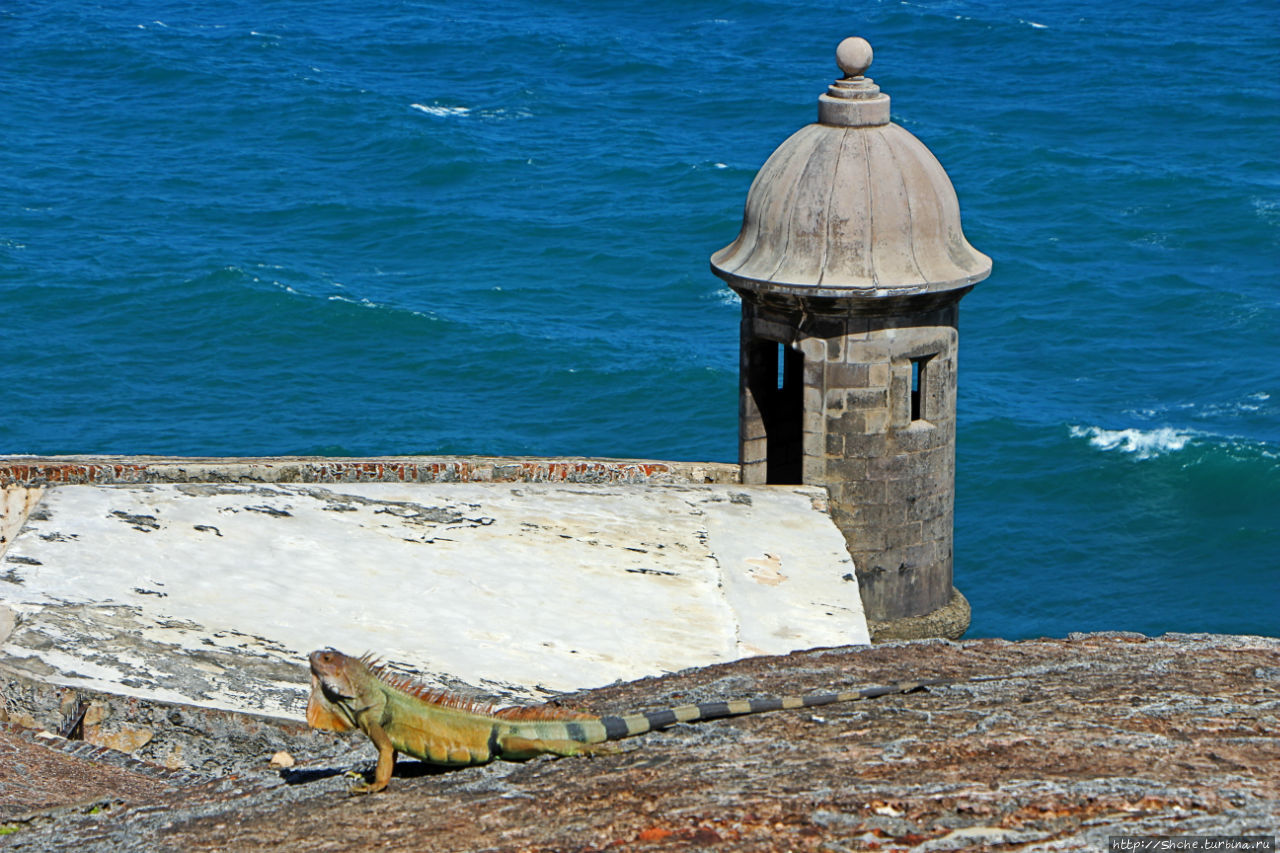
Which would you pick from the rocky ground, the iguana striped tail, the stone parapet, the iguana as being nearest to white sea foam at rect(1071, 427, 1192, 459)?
the stone parapet

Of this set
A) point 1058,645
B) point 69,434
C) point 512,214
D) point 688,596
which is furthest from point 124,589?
point 512,214

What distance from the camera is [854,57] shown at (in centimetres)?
1585

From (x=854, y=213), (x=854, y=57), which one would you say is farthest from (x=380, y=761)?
(x=854, y=57)

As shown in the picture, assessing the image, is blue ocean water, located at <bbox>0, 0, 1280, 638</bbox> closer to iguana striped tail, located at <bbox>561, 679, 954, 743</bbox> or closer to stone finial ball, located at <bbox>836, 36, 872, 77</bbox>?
stone finial ball, located at <bbox>836, 36, 872, 77</bbox>

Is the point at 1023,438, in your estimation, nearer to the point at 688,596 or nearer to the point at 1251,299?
the point at 1251,299

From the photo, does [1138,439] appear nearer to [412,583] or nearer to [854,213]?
[854,213]

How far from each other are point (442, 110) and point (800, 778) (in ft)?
271

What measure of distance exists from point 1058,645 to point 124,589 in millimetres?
6677

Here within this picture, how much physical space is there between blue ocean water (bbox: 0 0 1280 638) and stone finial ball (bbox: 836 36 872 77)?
91.2ft

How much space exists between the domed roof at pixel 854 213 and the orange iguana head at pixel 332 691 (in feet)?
26.9

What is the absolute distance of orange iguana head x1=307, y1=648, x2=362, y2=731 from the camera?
824 cm

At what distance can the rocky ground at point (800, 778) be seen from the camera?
690 cm

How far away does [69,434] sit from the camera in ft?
175

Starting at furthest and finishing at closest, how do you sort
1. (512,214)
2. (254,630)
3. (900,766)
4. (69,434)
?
(512,214), (69,434), (254,630), (900,766)
